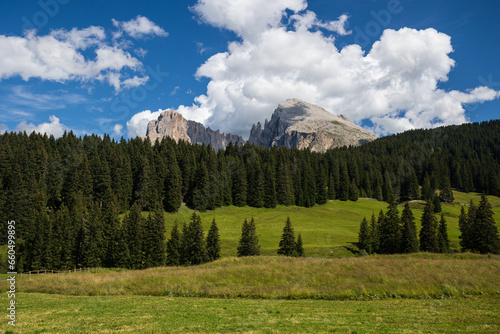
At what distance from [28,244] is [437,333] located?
7667 cm

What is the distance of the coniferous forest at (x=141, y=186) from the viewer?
59906 millimetres

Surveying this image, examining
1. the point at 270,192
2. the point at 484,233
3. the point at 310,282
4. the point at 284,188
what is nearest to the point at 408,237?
the point at 484,233

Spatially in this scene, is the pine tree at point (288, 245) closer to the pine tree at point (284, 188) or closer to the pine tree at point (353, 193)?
the pine tree at point (284, 188)

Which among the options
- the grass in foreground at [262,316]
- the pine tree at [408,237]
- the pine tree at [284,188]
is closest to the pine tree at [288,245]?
the pine tree at [408,237]

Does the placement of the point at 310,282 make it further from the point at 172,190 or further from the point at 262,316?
the point at 172,190

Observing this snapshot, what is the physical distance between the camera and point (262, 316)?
16078 millimetres

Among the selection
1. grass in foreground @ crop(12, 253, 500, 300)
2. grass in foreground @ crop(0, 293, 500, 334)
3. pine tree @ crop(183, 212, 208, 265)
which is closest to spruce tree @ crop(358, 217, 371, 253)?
pine tree @ crop(183, 212, 208, 265)

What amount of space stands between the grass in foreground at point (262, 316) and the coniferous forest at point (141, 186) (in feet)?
126

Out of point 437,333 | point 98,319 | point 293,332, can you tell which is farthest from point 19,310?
point 437,333

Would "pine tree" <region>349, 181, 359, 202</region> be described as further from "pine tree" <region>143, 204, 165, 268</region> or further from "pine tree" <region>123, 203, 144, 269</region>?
"pine tree" <region>123, 203, 144, 269</region>

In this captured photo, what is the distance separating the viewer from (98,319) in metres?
15.4

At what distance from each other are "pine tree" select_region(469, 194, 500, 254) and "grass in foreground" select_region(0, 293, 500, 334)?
144 ft

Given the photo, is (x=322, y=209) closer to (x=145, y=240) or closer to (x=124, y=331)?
(x=145, y=240)

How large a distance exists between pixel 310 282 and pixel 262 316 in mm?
10514
